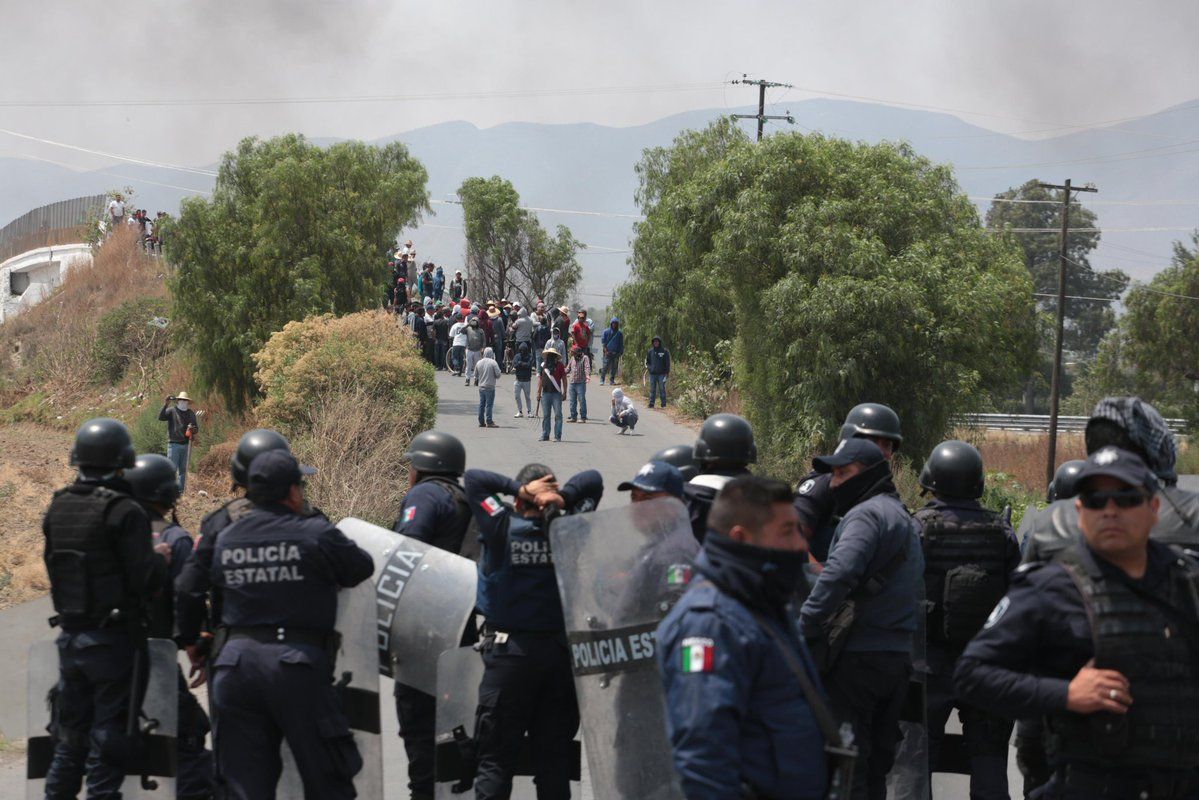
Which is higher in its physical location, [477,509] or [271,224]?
[271,224]

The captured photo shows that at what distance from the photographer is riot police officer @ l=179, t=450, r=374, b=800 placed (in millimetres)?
4613

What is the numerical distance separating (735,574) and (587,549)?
60.4 inches

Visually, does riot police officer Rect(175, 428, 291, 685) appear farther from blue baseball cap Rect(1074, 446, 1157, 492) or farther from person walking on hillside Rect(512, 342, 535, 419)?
person walking on hillside Rect(512, 342, 535, 419)

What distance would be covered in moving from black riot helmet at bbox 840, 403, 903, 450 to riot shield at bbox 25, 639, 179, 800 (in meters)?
3.06

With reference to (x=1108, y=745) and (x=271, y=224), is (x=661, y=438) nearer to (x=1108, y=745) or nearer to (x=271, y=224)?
(x=271, y=224)

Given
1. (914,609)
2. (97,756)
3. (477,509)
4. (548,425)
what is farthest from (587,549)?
(548,425)

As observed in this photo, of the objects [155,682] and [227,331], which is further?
[227,331]

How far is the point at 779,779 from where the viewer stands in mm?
3027

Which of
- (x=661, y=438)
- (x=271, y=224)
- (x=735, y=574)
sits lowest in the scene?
(x=661, y=438)

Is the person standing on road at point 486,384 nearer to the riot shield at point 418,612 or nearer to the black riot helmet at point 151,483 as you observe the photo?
the black riot helmet at point 151,483

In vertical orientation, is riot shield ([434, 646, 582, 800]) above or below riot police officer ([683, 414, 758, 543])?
below

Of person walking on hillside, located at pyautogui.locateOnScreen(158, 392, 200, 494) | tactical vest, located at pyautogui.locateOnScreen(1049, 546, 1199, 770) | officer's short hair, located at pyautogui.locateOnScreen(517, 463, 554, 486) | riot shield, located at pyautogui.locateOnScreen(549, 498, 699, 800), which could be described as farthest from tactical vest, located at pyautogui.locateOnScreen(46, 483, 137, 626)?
person walking on hillside, located at pyautogui.locateOnScreen(158, 392, 200, 494)

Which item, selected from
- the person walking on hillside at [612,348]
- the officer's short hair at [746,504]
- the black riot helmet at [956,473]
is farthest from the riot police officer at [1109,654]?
the person walking on hillside at [612,348]

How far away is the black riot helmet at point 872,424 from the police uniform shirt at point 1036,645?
2099 mm
